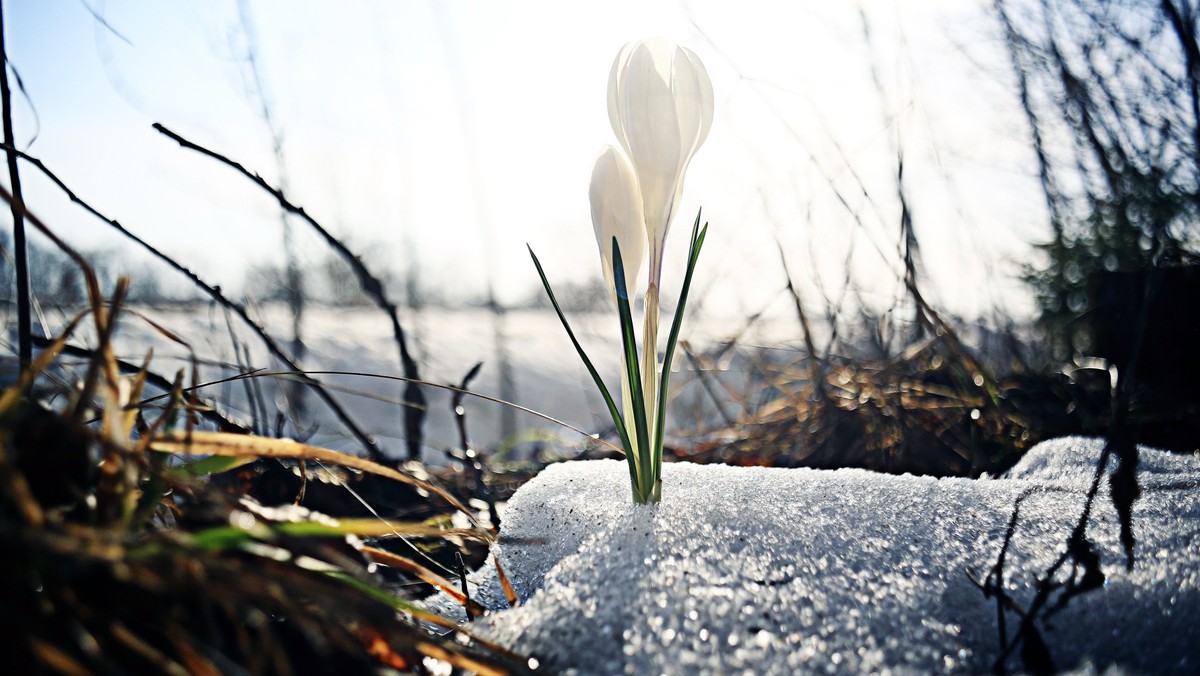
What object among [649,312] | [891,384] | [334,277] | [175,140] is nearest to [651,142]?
[649,312]

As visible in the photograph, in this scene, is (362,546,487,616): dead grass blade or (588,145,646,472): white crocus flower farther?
(588,145,646,472): white crocus flower

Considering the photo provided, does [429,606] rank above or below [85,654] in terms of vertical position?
below

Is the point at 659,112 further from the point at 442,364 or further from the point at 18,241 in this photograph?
the point at 442,364

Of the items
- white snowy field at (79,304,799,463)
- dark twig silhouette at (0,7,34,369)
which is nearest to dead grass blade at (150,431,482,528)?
dark twig silhouette at (0,7,34,369)

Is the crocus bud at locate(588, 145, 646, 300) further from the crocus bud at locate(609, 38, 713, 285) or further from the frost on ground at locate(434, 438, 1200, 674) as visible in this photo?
the frost on ground at locate(434, 438, 1200, 674)

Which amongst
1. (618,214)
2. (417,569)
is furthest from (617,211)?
(417,569)

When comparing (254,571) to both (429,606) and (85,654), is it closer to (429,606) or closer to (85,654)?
(85,654)
